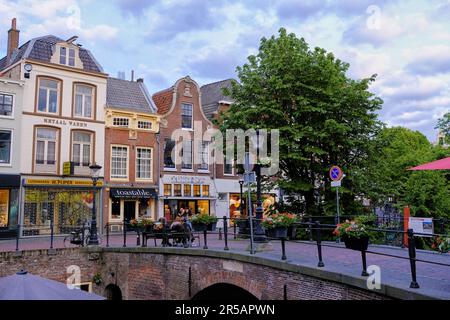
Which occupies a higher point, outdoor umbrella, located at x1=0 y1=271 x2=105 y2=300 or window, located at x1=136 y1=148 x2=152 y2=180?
window, located at x1=136 y1=148 x2=152 y2=180

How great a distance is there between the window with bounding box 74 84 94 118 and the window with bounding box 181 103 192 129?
638 centimetres

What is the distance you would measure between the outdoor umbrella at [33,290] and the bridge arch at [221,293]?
22.0 ft

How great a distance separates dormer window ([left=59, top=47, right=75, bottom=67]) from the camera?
26.2 meters

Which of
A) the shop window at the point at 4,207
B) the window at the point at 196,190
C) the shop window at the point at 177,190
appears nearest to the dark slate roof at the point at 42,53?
the shop window at the point at 4,207

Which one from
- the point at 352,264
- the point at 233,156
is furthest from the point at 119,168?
the point at 352,264

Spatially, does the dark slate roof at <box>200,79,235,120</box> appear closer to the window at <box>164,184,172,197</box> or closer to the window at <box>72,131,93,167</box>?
the window at <box>164,184,172,197</box>

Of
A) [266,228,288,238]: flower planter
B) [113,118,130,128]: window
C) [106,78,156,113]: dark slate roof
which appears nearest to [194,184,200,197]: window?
[106,78,156,113]: dark slate roof

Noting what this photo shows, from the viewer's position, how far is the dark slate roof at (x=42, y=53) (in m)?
25.2

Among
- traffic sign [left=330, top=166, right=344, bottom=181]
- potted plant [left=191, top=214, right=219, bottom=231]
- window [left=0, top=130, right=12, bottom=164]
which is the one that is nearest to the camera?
potted plant [left=191, top=214, right=219, bottom=231]

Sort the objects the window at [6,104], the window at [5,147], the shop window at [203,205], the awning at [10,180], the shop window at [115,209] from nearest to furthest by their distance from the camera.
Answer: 1. the awning at [10,180]
2. the window at [5,147]
3. the window at [6,104]
4. the shop window at [115,209]
5. the shop window at [203,205]

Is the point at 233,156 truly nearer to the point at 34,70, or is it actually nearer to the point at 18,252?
the point at 18,252

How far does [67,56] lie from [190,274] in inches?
753

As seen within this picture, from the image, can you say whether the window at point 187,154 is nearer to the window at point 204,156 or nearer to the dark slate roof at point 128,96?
the window at point 204,156

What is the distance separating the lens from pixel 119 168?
27406 mm
